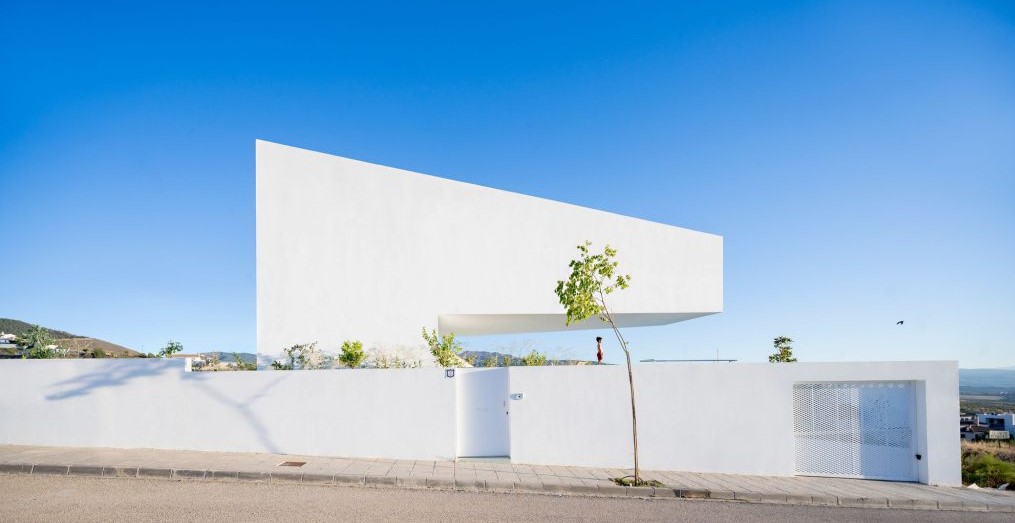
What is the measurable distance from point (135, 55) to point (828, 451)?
17.2m

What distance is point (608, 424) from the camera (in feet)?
36.1

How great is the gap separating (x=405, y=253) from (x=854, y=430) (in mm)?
10536

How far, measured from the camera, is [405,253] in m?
14.1

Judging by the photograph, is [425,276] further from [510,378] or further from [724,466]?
[724,466]

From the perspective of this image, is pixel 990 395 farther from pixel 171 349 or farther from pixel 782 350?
pixel 171 349

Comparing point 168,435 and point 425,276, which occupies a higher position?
point 425,276

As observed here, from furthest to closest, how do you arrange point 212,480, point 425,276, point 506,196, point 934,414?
point 506,196 → point 425,276 → point 934,414 → point 212,480

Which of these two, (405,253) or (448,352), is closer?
(448,352)

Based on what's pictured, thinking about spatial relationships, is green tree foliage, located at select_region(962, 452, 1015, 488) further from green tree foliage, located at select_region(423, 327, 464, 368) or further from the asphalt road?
green tree foliage, located at select_region(423, 327, 464, 368)

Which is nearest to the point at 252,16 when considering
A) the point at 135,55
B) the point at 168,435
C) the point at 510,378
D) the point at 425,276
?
the point at 135,55

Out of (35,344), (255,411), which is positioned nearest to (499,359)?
(255,411)

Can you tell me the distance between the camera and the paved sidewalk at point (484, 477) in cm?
903

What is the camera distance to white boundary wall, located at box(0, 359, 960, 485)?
1089cm

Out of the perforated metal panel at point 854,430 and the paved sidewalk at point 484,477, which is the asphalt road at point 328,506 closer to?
the paved sidewalk at point 484,477
